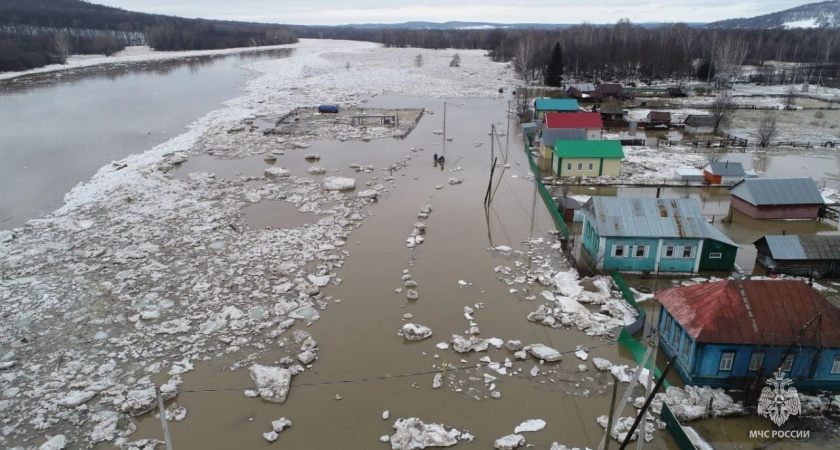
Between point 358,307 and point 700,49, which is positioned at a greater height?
point 700,49

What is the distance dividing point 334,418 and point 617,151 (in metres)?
21.4

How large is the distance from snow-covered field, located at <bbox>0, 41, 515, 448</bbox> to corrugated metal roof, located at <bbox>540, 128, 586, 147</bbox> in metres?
9.65

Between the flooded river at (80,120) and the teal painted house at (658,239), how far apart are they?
2273cm

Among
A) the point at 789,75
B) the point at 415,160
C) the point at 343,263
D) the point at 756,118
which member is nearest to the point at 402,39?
the point at 789,75

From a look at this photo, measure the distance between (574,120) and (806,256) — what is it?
1899 cm

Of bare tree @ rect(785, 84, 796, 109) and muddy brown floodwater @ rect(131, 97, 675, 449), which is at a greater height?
bare tree @ rect(785, 84, 796, 109)

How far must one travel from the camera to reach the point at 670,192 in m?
25.5

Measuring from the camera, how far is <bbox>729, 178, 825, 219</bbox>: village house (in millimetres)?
21906

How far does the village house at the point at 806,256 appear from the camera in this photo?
16.8 metres

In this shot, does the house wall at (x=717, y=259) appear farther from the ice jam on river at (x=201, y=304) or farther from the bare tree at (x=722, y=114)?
the bare tree at (x=722, y=114)

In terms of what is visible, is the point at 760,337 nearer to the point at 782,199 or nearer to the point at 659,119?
the point at 782,199

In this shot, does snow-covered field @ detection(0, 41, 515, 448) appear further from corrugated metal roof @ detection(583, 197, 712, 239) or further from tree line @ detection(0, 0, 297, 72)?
tree line @ detection(0, 0, 297, 72)

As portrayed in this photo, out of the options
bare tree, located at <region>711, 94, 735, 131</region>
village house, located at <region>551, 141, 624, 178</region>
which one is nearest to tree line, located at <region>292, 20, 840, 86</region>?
bare tree, located at <region>711, 94, 735, 131</region>

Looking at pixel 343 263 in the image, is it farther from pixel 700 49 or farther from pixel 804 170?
pixel 700 49
